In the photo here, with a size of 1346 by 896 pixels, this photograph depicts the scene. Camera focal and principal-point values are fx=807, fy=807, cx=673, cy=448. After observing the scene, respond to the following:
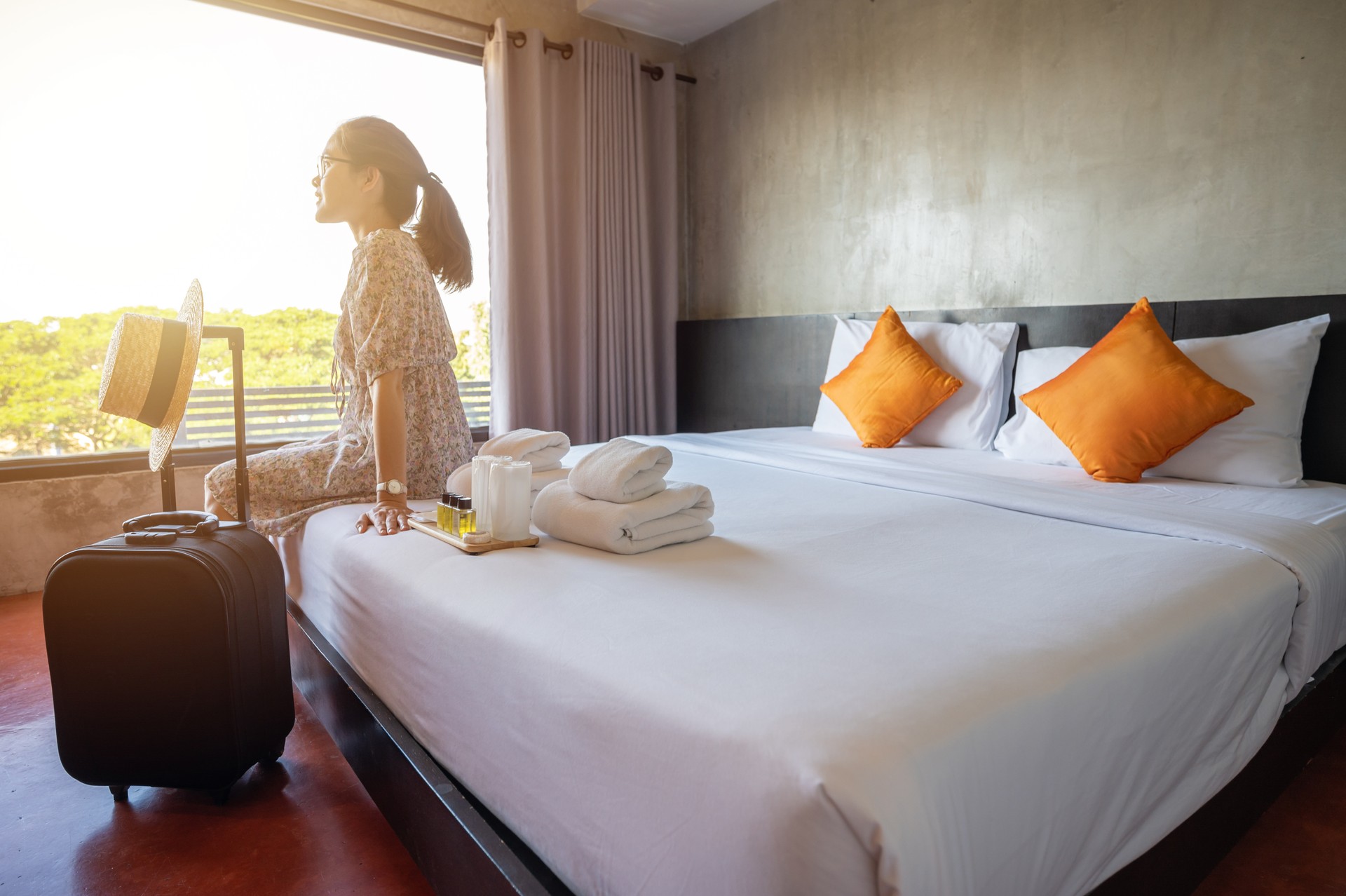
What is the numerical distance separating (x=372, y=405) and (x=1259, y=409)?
2.40m

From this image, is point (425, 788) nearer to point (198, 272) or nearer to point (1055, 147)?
point (1055, 147)

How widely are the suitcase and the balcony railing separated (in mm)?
2065

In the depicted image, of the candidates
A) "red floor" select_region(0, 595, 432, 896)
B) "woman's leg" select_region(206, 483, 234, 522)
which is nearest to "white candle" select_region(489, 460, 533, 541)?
"red floor" select_region(0, 595, 432, 896)

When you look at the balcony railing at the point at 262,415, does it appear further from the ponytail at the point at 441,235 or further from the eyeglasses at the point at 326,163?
the eyeglasses at the point at 326,163

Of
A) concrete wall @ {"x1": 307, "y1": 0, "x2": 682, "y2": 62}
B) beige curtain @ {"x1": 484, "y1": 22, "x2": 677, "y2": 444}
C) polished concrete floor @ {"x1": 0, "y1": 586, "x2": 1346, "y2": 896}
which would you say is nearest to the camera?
polished concrete floor @ {"x1": 0, "y1": 586, "x2": 1346, "y2": 896}

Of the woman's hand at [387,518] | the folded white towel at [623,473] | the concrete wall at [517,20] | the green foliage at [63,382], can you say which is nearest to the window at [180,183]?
the green foliage at [63,382]

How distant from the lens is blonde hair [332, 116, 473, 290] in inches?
83.9

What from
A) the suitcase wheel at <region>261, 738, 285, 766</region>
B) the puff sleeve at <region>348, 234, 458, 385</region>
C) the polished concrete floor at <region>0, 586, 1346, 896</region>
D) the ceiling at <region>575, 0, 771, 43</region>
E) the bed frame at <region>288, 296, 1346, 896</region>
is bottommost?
the polished concrete floor at <region>0, 586, 1346, 896</region>

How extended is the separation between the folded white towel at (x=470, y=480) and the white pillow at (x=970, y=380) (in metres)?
1.51

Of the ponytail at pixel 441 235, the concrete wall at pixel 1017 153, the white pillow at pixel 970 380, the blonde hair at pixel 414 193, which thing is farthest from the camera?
the white pillow at pixel 970 380

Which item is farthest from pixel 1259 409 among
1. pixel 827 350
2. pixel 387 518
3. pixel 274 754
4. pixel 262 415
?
pixel 262 415

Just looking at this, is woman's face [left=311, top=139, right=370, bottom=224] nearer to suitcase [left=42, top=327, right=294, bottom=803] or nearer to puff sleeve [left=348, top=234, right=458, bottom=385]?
puff sleeve [left=348, top=234, right=458, bottom=385]

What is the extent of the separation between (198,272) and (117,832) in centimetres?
284

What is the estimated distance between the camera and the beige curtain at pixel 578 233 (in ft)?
12.9
